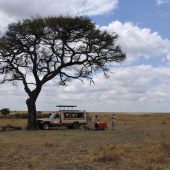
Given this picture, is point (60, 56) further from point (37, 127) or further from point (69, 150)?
point (69, 150)

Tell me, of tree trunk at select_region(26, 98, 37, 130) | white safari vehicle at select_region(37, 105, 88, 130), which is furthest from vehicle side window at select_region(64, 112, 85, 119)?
tree trunk at select_region(26, 98, 37, 130)

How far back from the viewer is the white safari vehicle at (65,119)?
162 feet

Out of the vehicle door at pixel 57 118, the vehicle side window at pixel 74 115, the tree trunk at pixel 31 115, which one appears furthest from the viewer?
the vehicle side window at pixel 74 115

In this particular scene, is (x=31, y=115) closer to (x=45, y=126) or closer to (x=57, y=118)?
(x=45, y=126)

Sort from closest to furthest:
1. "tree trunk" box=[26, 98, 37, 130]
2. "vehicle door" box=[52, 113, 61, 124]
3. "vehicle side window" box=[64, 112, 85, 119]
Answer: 1. "vehicle door" box=[52, 113, 61, 124]
2. "tree trunk" box=[26, 98, 37, 130]
3. "vehicle side window" box=[64, 112, 85, 119]

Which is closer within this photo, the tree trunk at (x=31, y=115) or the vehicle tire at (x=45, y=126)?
the vehicle tire at (x=45, y=126)

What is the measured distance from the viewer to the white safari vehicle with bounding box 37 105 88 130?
49438 mm

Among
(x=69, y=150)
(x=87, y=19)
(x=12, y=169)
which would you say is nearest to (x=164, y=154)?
(x=69, y=150)

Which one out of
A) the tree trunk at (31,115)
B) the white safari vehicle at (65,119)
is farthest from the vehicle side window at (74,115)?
the tree trunk at (31,115)

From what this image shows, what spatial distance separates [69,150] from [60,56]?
86.6 ft

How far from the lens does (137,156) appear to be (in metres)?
20.4

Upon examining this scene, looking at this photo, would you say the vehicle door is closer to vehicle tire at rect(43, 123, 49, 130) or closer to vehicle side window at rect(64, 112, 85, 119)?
vehicle side window at rect(64, 112, 85, 119)

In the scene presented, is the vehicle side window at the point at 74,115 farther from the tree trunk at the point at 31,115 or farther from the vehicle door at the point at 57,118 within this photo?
the tree trunk at the point at 31,115

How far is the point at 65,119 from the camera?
49844 millimetres
